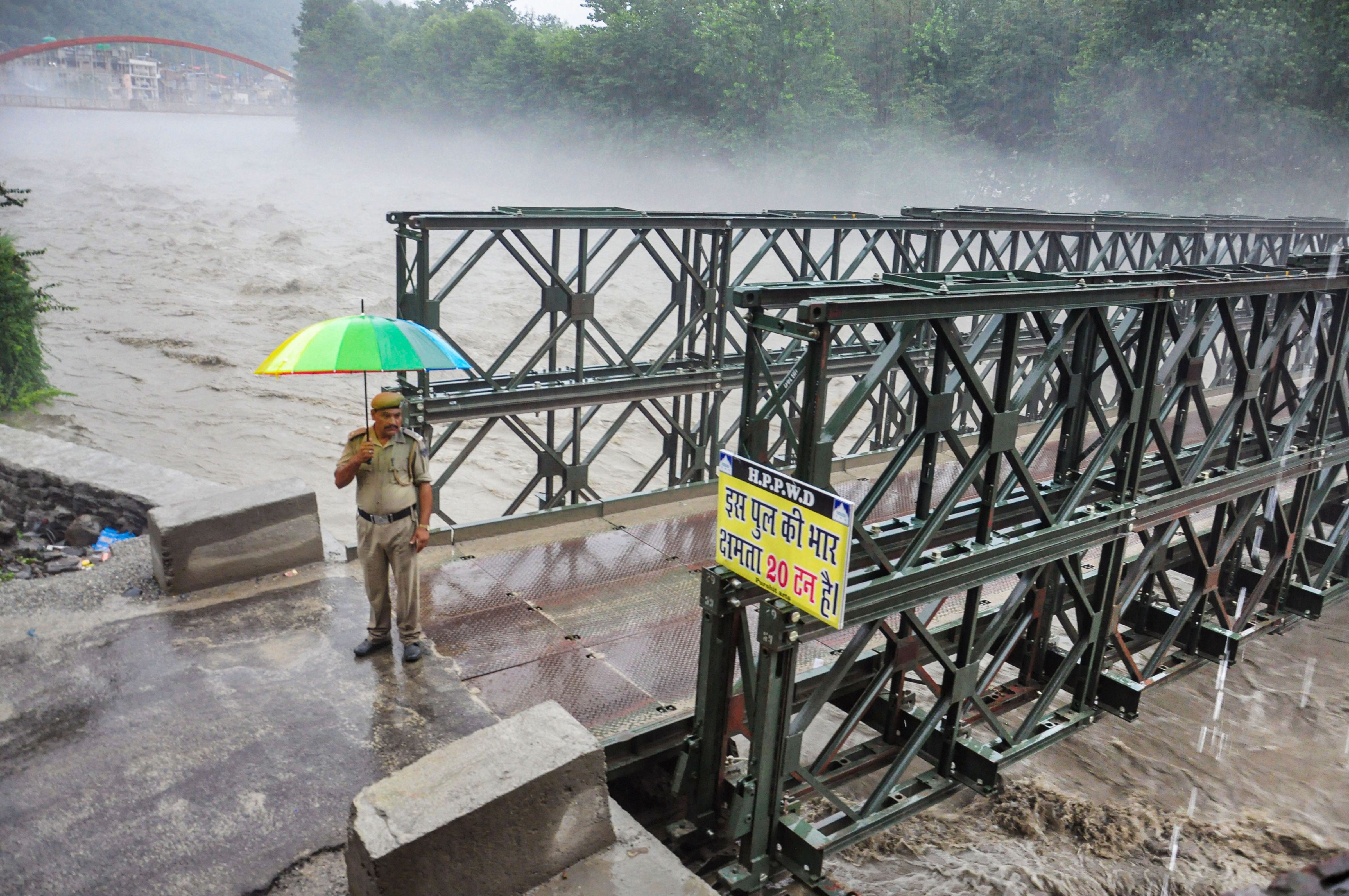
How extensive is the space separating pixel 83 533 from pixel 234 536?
131 inches

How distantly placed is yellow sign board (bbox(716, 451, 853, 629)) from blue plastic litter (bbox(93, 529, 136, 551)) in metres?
6.60

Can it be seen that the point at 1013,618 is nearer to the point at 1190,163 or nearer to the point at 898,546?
the point at 898,546

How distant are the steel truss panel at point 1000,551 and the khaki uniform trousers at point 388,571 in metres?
1.73

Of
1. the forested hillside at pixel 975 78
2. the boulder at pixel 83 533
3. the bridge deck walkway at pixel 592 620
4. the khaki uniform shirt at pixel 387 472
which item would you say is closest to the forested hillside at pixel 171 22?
the forested hillside at pixel 975 78

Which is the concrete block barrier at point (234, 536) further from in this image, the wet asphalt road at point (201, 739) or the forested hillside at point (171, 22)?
the forested hillside at point (171, 22)

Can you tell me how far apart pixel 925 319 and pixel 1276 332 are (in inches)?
155

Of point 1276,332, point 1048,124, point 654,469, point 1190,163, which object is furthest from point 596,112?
point 1276,332

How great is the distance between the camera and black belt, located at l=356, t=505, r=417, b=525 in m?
6.19

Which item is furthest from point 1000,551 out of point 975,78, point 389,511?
point 975,78

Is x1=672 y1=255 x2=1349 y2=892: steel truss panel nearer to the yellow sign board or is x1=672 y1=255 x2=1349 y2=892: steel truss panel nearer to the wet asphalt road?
the yellow sign board

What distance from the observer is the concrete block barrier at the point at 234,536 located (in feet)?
22.9

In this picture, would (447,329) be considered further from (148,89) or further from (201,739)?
(148,89)

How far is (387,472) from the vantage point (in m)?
6.13

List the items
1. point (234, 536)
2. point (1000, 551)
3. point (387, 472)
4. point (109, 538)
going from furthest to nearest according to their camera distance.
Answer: point (109, 538) < point (234, 536) < point (387, 472) < point (1000, 551)
